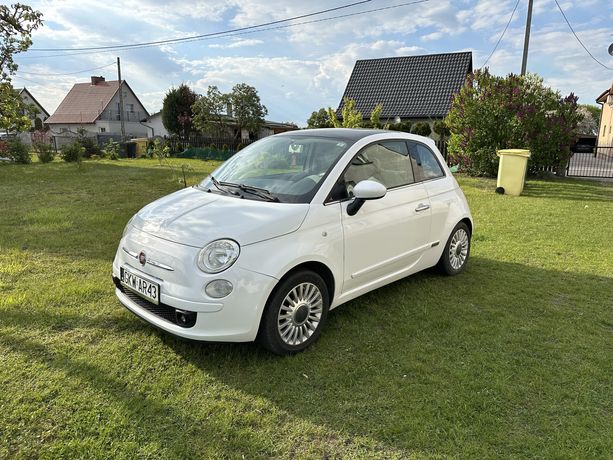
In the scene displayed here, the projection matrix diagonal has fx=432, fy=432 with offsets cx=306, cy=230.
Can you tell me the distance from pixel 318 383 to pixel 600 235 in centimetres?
631

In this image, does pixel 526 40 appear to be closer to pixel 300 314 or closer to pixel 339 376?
pixel 300 314

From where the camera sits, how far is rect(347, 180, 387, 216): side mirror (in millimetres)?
3371

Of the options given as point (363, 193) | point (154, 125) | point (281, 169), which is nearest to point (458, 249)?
point (363, 193)

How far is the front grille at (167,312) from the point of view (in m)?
2.85

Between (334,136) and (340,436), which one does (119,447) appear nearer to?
(340,436)

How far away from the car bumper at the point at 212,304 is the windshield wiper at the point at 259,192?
2.52ft

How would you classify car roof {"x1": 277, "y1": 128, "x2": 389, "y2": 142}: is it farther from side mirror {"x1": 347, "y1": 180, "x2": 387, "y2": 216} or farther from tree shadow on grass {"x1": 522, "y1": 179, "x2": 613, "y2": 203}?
tree shadow on grass {"x1": 522, "y1": 179, "x2": 613, "y2": 203}

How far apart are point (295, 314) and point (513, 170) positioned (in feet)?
32.0

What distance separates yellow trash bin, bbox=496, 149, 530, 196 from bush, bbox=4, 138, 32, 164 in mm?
17644

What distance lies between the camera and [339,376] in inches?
118

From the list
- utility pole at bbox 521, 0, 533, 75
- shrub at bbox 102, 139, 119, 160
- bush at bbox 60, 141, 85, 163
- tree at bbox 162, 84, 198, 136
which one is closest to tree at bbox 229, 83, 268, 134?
tree at bbox 162, 84, 198, 136

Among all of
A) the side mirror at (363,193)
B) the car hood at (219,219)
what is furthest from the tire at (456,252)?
the car hood at (219,219)

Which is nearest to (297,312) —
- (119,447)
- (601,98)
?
(119,447)

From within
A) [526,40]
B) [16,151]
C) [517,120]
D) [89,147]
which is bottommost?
[16,151]
